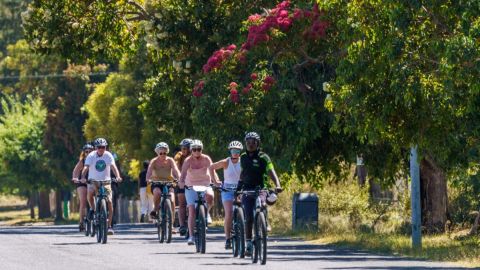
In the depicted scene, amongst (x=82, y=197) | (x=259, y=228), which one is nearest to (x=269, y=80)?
(x=82, y=197)

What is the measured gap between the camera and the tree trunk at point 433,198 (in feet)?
112

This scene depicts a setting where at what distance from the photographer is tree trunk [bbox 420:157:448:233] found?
34000mm

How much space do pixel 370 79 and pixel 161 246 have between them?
17.8 feet

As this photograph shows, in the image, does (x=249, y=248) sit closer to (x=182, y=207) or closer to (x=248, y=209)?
→ (x=248, y=209)

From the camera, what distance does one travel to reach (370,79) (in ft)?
83.4

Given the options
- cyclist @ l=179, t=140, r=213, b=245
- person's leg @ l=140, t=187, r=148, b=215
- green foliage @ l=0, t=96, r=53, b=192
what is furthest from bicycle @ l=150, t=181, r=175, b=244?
green foliage @ l=0, t=96, r=53, b=192

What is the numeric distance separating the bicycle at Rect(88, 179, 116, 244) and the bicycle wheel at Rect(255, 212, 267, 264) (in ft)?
21.9

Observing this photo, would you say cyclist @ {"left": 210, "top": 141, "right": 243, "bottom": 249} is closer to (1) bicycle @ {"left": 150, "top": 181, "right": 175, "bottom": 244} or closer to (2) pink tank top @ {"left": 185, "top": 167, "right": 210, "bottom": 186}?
(2) pink tank top @ {"left": 185, "top": 167, "right": 210, "bottom": 186}

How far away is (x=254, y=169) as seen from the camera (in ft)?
76.1

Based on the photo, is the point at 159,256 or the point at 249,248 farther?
the point at 159,256

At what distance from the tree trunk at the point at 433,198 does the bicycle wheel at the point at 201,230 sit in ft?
29.2

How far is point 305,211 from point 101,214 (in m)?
7.92

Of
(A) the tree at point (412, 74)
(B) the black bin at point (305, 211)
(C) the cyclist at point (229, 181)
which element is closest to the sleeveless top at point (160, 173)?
(A) the tree at point (412, 74)

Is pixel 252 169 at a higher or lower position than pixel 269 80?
lower
